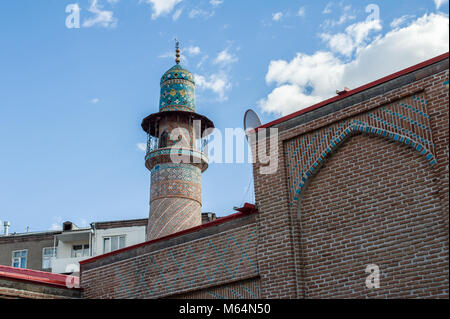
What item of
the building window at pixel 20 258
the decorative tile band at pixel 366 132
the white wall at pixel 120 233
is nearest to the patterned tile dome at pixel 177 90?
the decorative tile band at pixel 366 132

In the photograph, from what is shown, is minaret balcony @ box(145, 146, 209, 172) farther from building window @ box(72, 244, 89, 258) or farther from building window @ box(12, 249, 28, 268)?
building window @ box(12, 249, 28, 268)

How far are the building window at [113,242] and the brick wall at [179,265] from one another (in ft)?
54.3

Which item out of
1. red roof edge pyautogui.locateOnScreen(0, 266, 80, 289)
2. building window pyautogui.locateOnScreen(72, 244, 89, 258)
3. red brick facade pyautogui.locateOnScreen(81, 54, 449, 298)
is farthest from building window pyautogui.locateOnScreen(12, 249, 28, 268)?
red brick facade pyautogui.locateOnScreen(81, 54, 449, 298)

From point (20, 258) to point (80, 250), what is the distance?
123 inches

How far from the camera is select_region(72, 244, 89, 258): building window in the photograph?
96.9 feet

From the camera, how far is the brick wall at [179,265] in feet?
31.9

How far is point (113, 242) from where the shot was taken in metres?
28.7

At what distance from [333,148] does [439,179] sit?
5.94ft

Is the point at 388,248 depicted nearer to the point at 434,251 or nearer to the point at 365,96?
the point at 434,251

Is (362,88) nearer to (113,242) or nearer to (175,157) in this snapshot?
(175,157)

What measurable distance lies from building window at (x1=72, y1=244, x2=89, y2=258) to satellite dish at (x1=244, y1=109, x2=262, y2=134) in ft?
68.5
